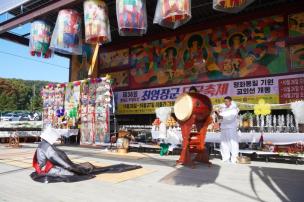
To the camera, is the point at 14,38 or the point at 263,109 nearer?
the point at 263,109

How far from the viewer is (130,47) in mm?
15570

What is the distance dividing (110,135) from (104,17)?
4475 millimetres

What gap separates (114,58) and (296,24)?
857cm

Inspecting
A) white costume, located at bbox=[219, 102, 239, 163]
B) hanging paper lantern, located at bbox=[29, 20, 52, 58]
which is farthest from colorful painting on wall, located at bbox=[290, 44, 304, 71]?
hanging paper lantern, located at bbox=[29, 20, 52, 58]

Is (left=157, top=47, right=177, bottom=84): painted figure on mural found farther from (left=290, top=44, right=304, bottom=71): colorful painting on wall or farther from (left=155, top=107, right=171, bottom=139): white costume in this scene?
(left=290, top=44, right=304, bottom=71): colorful painting on wall

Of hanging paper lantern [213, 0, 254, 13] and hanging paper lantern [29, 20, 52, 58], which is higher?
hanging paper lantern [29, 20, 52, 58]

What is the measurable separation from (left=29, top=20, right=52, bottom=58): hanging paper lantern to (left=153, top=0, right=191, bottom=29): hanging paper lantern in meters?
5.92

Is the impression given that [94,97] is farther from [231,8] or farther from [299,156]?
[299,156]

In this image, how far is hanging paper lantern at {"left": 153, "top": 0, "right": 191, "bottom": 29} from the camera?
8.21m

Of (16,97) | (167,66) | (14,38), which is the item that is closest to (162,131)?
(167,66)

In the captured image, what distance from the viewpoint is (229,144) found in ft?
27.9

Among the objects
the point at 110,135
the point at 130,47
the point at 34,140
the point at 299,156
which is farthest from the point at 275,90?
the point at 34,140

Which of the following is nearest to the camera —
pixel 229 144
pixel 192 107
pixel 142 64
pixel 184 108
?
pixel 192 107

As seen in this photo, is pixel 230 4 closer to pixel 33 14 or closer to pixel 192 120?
pixel 192 120
